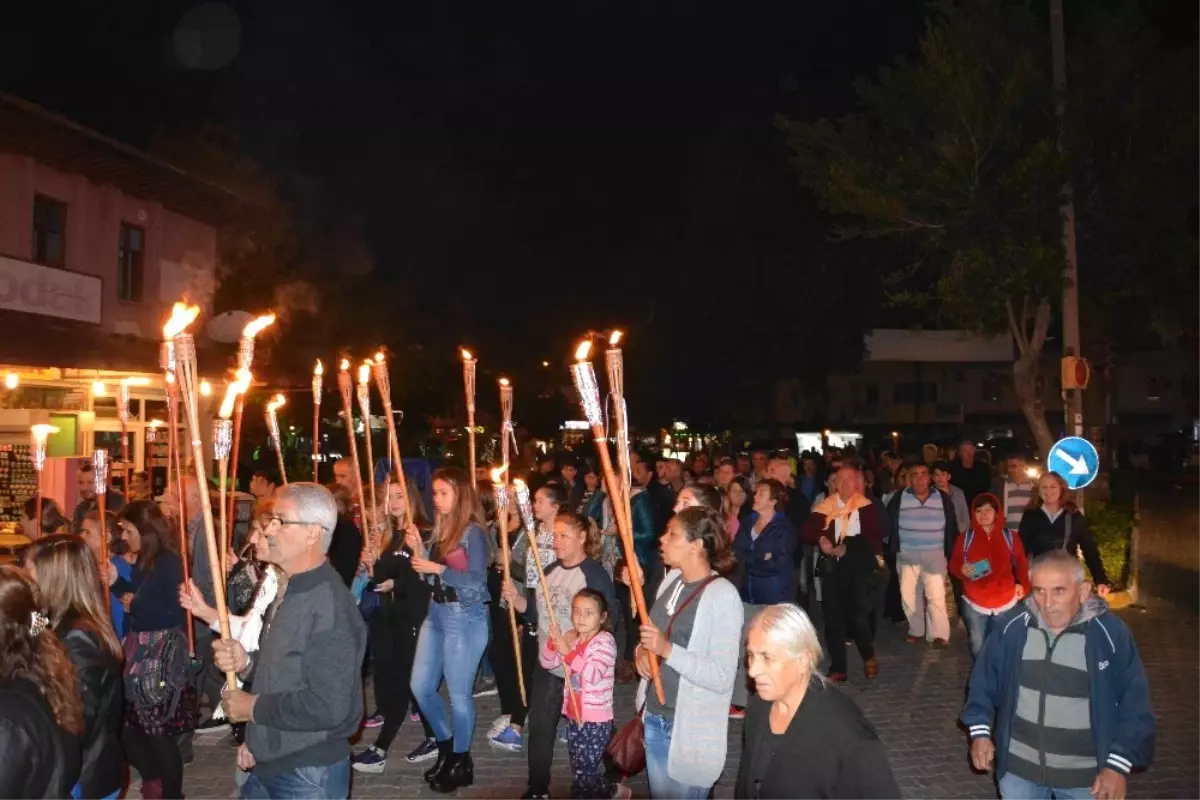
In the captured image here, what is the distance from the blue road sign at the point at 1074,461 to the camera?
1155 centimetres

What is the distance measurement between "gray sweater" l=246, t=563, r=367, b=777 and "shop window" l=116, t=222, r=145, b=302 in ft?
63.5

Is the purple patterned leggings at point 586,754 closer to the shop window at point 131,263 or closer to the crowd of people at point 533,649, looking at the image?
the crowd of people at point 533,649

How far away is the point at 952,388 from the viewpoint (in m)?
57.1

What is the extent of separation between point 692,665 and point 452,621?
2.55 metres

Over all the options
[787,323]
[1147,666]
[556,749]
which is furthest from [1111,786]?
[787,323]

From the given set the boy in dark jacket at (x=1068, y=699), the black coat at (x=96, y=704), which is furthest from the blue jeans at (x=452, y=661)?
the boy in dark jacket at (x=1068, y=699)

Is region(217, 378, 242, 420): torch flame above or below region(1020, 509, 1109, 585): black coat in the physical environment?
above

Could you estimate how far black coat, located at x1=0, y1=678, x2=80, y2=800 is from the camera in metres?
3.28

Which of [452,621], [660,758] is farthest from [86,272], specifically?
[660,758]

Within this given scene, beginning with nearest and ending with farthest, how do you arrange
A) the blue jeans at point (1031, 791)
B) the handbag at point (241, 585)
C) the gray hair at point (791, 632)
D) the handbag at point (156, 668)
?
the gray hair at point (791, 632) → the blue jeans at point (1031, 791) → the handbag at point (156, 668) → the handbag at point (241, 585)

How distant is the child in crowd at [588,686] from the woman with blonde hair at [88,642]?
235 cm

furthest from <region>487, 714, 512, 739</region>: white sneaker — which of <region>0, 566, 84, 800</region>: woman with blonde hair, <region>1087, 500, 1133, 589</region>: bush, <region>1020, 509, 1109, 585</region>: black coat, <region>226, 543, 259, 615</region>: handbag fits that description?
<region>1087, 500, 1133, 589</region>: bush

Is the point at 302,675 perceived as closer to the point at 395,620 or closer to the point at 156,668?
the point at 156,668

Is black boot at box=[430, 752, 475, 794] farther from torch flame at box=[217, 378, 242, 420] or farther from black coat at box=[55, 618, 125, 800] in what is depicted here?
torch flame at box=[217, 378, 242, 420]
